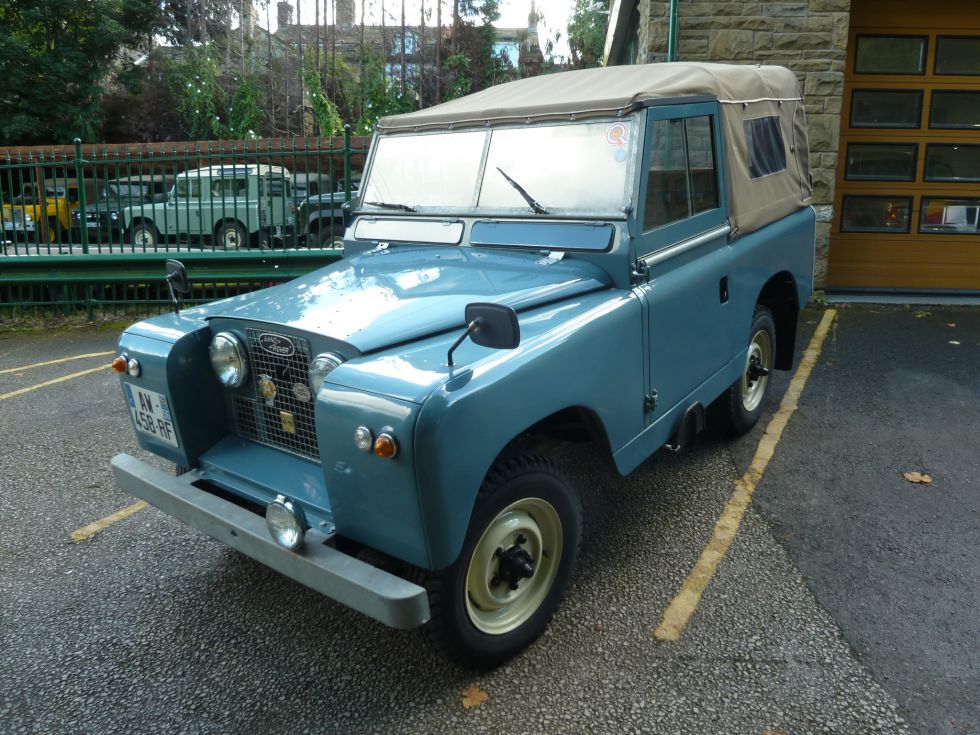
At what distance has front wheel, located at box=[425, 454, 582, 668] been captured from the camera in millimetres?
2645

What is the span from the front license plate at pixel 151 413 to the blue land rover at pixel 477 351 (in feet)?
0.05

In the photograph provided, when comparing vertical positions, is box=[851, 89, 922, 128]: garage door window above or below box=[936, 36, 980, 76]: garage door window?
below

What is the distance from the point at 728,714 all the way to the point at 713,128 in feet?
9.58

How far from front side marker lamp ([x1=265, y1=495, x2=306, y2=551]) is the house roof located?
2.26m

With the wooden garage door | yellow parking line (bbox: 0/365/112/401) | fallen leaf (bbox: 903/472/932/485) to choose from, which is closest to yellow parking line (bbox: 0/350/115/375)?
yellow parking line (bbox: 0/365/112/401)

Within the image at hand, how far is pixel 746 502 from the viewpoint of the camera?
4.22 m

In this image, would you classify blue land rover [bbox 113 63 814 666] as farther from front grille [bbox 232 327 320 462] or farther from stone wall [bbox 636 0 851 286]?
stone wall [bbox 636 0 851 286]

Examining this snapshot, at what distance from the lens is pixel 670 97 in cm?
377

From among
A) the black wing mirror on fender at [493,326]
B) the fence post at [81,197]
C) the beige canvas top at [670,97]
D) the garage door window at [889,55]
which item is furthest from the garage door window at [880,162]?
the fence post at [81,197]

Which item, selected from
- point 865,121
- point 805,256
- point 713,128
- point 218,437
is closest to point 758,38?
point 865,121

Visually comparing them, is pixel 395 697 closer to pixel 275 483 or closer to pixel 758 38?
pixel 275 483

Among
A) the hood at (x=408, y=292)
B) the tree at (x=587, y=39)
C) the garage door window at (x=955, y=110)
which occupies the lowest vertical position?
the hood at (x=408, y=292)

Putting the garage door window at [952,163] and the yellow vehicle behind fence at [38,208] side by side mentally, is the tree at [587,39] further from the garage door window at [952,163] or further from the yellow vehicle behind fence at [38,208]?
the yellow vehicle behind fence at [38,208]

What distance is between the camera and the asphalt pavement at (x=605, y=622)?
272cm
